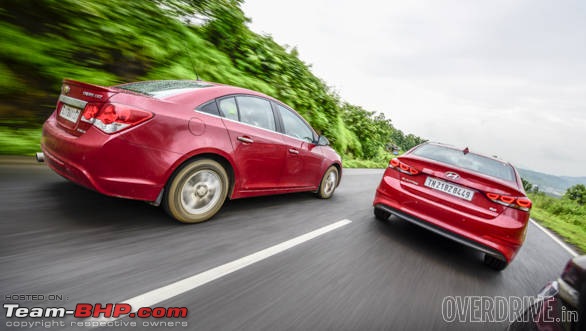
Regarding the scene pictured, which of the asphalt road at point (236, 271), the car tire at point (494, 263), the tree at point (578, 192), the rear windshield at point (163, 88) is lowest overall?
the tree at point (578, 192)

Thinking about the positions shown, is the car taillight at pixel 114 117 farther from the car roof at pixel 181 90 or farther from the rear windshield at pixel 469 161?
the rear windshield at pixel 469 161

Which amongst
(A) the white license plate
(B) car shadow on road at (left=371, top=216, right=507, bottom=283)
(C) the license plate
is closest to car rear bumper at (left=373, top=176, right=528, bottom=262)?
(C) the license plate

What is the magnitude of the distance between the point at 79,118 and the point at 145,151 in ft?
2.27

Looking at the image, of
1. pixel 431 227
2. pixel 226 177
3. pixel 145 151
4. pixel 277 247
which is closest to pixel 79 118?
pixel 145 151

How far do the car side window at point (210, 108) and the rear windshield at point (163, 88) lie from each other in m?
0.26

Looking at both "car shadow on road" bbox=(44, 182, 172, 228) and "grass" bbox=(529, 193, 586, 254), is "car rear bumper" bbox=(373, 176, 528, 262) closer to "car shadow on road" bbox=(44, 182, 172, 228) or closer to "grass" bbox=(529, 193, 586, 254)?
A: "car shadow on road" bbox=(44, 182, 172, 228)

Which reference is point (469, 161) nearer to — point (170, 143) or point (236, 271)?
point (236, 271)

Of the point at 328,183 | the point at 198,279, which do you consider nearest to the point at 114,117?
the point at 198,279

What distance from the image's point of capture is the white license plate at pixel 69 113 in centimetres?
270

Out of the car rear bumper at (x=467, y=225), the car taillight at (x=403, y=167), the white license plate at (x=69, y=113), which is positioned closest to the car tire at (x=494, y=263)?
the car rear bumper at (x=467, y=225)

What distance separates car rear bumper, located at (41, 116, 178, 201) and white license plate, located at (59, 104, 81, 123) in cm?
14

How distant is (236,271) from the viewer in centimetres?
244

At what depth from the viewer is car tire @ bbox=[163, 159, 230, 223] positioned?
2945 millimetres

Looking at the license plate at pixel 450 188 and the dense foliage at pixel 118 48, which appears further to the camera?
the dense foliage at pixel 118 48
